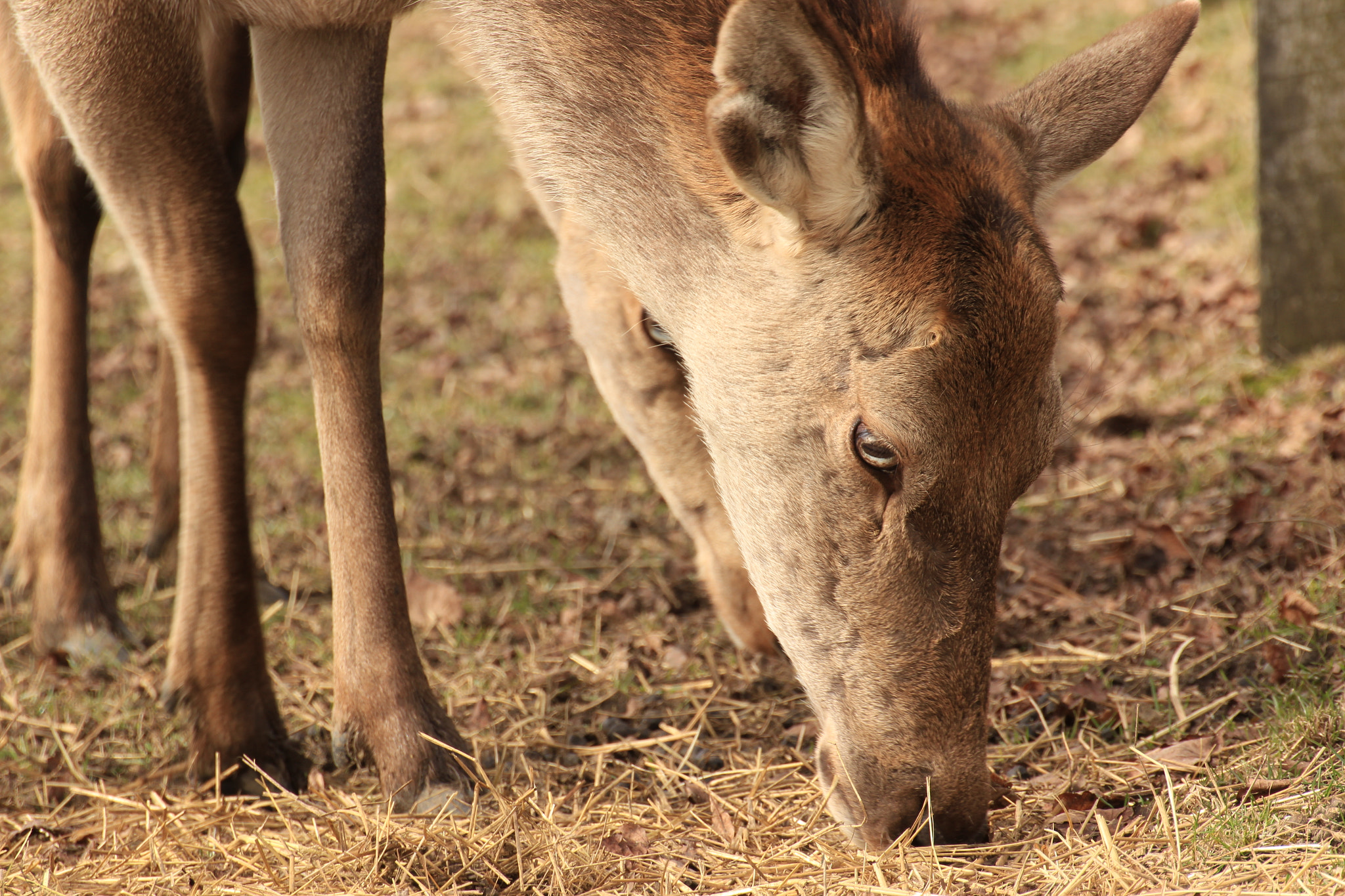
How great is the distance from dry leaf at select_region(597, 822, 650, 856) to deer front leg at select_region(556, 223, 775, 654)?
1.05m

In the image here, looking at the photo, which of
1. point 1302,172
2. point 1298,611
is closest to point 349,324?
point 1298,611

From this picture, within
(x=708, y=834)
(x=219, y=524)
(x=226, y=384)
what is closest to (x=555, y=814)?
(x=708, y=834)

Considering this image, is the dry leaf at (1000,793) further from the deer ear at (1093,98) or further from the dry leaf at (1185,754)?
the deer ear at (1093,98)

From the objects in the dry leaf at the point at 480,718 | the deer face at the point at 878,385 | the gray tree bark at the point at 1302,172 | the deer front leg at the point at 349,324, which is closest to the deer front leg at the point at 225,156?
the deer front leg at the point at 349,324

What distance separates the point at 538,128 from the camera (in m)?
3.53

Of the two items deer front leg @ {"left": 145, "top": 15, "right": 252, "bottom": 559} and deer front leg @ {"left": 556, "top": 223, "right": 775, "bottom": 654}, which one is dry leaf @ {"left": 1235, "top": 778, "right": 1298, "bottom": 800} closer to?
deer front leg @ {"left": 556, "top": 223, "right": 775, "bottom": 654}

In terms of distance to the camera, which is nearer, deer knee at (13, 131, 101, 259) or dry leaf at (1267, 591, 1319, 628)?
dry leaf at (1267, 591, 1319, 628)

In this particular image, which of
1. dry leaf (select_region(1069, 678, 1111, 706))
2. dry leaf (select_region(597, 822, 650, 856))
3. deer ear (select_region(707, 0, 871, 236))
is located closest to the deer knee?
deer ear (select_region(707, 0, 871, 236))

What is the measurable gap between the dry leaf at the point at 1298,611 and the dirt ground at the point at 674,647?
0.05 ft

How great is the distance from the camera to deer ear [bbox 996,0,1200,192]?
3326 mm

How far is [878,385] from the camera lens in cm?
284

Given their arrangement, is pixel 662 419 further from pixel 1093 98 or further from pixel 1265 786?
pixel 1265 786

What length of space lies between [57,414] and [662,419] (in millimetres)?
2432

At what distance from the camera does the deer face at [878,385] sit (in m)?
2.81
